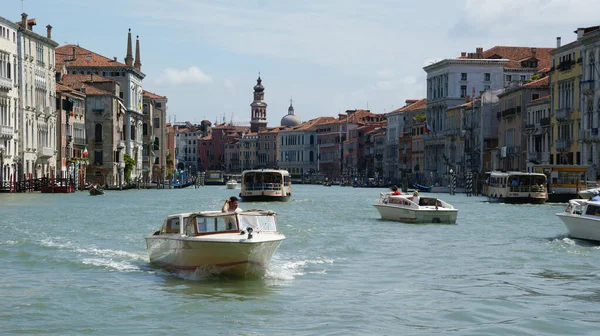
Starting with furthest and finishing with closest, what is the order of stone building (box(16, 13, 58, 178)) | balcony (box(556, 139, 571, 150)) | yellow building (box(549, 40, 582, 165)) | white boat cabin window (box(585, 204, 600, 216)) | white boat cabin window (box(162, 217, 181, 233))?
stone building (box(16, 13, 58, 178)), balcony (box(556, 139, 571, 150)), yellow building (box(549, 40, 582, 165)), white boat cabin window (box(585, 204, 600, 216)), white boat cabin window (box(162, 217, 181, 233))

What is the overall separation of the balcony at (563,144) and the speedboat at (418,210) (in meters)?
30.7

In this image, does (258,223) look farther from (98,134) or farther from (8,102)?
(98,134)

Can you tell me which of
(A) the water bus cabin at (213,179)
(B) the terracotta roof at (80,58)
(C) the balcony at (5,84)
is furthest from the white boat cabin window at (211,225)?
(A) the water bus cabin at (213,179)

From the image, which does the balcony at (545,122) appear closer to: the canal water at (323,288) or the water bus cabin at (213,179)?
the canal water at (323,288)

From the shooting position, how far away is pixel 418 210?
119 feet

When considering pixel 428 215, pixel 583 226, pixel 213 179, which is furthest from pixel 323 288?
pixel 213 179

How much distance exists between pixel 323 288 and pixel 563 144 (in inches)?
2018

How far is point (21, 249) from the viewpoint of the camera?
2602 centimetres

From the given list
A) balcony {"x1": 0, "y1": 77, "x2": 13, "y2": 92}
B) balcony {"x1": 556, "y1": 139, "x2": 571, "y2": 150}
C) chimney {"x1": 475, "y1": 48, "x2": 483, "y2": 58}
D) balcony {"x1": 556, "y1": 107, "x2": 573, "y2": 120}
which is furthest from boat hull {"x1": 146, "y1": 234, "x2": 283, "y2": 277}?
chimney {"x1": 475, "y1": 48, "x2": 483, "y2": 58}

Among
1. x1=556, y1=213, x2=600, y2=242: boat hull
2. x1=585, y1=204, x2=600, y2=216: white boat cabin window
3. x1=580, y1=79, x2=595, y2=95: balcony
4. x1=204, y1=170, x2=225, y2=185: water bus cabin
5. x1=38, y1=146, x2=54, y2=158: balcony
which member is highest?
x1=580, y1=79, x2=595, y2=95: balcony

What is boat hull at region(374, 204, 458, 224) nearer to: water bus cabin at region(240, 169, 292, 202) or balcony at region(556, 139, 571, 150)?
water bus cabin at region(240, 169, 292, 202)

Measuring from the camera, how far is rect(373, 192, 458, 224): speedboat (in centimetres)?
3653

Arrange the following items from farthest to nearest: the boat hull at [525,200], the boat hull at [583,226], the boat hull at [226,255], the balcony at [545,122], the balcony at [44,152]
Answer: the balcony at [44,152] → the balcony at [545,122] → the boat hull at [525,200] → the boat hull at [583,226] → the boat hull at [226,255]

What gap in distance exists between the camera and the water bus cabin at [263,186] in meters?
60.9
